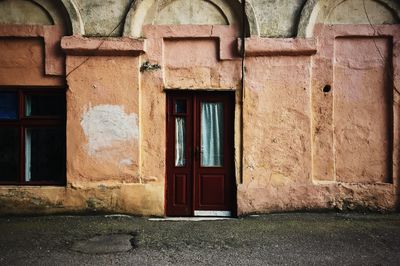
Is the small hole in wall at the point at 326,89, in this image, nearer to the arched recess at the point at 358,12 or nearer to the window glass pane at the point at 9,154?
the arched recess at the point at 358,12

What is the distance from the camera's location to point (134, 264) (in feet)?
16.5

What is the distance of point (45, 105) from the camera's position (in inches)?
297

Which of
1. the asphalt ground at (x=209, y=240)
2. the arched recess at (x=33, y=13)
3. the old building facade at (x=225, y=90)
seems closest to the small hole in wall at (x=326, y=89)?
the old building facade at (x=225, y=90)

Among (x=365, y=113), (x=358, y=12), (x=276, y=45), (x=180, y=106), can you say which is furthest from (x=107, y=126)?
(x=358, y=12)

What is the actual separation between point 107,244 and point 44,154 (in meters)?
2.71

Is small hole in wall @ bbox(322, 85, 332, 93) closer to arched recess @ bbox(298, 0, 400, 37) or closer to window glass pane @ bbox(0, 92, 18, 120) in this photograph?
arched recess @ bbox(298, 0, 400, 37)

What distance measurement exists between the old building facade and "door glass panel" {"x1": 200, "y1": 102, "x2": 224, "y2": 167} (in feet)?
1.09

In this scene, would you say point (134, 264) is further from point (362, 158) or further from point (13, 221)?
point (362, 158)

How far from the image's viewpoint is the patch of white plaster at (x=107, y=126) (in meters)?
7.34

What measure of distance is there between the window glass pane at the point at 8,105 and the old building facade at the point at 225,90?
0.04m

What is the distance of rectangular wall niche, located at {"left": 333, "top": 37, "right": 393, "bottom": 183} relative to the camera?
741 centimetres

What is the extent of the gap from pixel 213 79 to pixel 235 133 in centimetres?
109

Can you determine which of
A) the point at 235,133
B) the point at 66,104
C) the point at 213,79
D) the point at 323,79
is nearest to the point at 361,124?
the point at 323,79

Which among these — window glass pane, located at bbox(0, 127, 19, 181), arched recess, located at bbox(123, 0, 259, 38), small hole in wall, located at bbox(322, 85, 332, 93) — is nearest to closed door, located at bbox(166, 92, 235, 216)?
arched recess, located at bbox(123, 0, 259, 38)
